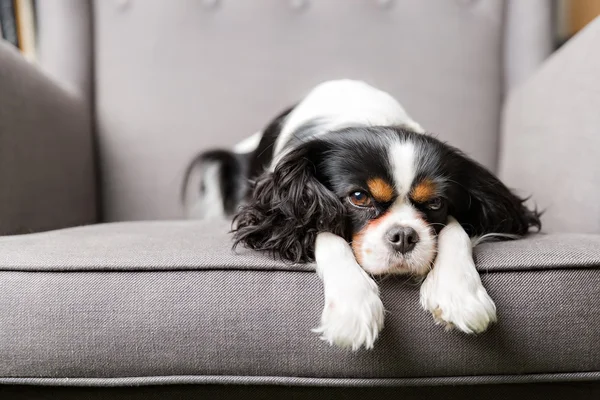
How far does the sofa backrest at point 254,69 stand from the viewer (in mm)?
2068

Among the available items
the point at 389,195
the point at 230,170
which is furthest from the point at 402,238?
the point at 230,170

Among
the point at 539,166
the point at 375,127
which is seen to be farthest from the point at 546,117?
the point at 375,127

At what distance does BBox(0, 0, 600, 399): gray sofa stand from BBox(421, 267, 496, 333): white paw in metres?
0.02

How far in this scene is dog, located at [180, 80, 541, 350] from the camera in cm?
93

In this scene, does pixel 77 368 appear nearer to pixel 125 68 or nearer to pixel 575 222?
pixel 575 222

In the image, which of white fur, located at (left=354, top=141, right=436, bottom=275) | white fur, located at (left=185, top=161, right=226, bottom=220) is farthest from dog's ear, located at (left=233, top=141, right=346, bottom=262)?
white fur, located at (left=185, top=161, right=226, bottom=220)

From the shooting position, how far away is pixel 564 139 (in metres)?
1.44

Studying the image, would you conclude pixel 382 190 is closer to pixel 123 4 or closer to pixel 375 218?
pixel 375 218

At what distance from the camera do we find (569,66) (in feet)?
4.90

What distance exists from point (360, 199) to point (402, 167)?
115 mm

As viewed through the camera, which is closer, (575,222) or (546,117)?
(575,222)

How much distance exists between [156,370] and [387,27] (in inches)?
63.0

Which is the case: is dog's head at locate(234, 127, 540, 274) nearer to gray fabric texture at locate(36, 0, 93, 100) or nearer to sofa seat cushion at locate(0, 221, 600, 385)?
sofa seat cushion at locate(0, 221, 600, 385)

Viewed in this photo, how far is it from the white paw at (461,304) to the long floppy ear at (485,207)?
0.39 meters
